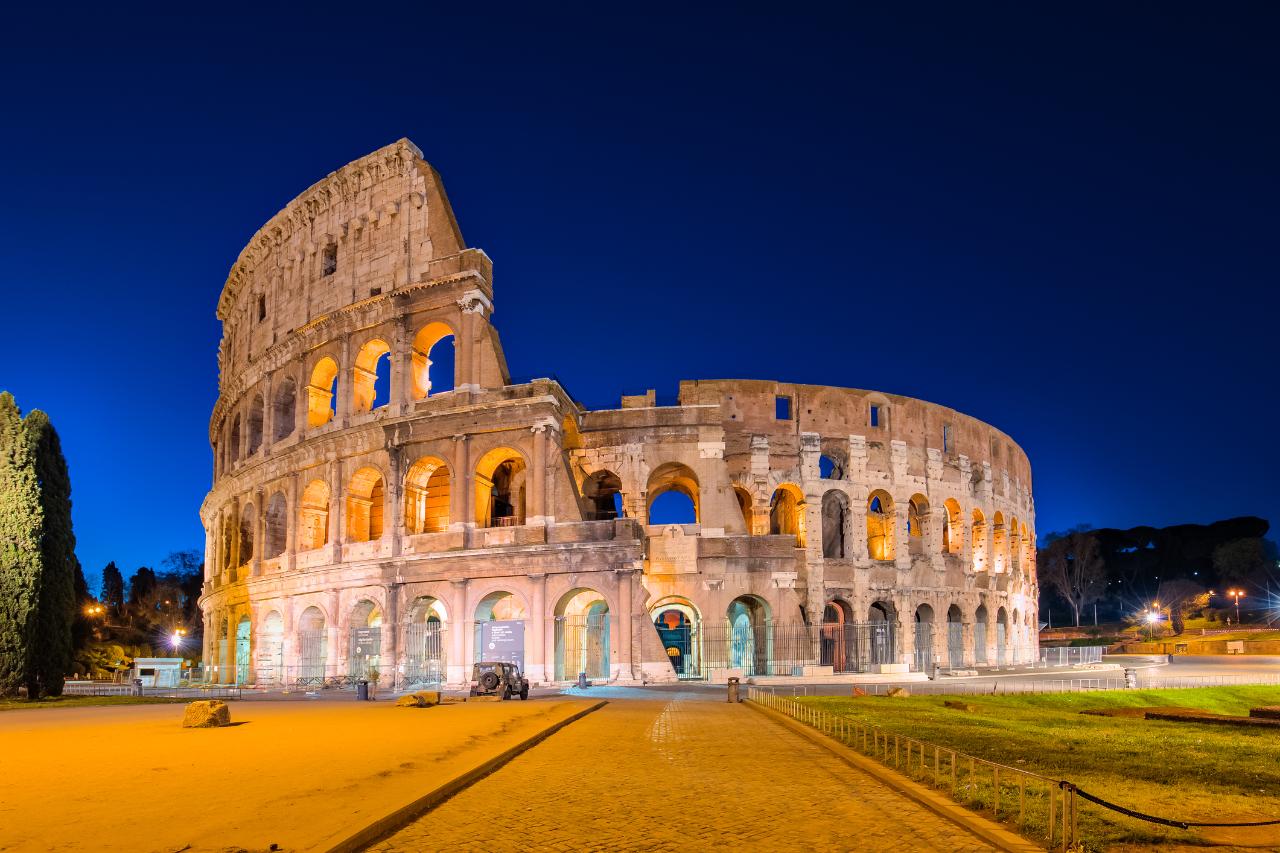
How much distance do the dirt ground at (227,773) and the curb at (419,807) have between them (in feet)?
0.32

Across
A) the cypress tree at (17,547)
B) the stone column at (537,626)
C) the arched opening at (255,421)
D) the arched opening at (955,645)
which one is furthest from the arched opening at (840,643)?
the cypress tree at (17,547)

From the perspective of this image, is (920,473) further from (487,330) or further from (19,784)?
(19,784)

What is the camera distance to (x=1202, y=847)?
673cm

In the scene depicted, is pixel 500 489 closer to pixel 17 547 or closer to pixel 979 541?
pixel 17 547

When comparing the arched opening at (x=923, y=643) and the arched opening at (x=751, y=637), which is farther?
the arched opening at (x=923, y=643)

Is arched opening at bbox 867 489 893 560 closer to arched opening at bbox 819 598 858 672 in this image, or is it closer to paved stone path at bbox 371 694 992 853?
arched opening at bbox 819 598 858 672

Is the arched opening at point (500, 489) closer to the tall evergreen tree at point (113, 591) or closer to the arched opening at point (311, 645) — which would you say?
the arched opening at point (311, 645)

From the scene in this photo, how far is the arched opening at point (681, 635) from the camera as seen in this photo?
3281 centimetres

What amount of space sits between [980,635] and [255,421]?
31247mm

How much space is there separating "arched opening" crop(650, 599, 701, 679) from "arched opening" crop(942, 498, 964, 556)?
37.3 feet

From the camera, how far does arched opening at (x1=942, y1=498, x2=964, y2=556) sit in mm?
41625

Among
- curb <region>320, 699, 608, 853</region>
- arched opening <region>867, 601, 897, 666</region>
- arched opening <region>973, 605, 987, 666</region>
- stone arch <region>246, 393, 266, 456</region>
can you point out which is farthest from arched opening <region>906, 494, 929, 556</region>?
curb <region>320, 699, 608, 853</region>

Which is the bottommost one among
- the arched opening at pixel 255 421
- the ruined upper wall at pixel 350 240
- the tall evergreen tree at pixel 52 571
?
the tall evergreen tree at pixel 52 571

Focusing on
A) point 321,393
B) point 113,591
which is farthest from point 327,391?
point 113,591
